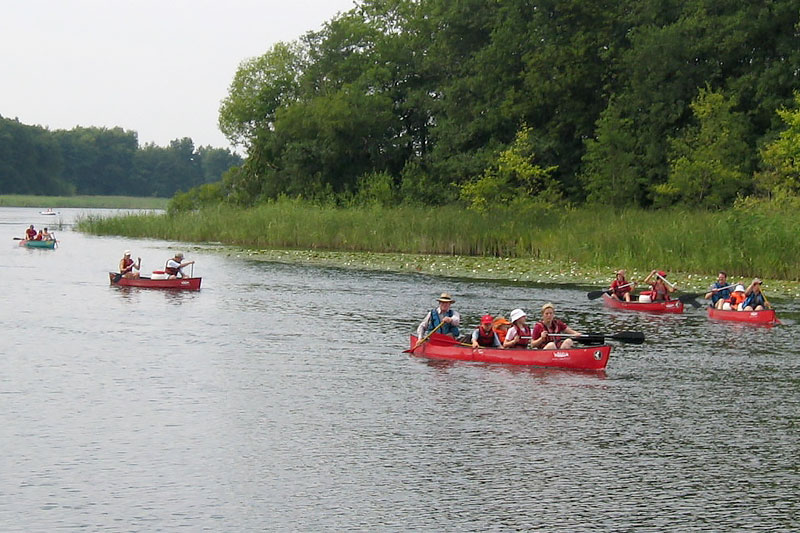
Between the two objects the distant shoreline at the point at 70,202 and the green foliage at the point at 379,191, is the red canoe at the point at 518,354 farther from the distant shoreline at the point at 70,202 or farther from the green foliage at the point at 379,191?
the distant shoreline at the point at 70,202

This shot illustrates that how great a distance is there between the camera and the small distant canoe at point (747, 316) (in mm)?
29875

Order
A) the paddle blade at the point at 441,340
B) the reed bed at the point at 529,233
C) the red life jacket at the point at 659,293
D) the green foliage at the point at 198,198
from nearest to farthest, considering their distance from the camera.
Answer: the paddle blade at the point at 441,340, the red life jacket at the point at 659,293, the reed bed at the point at 529,233, the green foliage at the point at 198,198

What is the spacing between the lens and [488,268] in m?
45.2

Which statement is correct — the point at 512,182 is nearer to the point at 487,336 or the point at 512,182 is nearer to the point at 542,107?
the point at 542,107

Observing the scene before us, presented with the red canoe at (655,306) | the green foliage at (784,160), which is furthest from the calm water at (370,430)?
the green foliage at (784,160)

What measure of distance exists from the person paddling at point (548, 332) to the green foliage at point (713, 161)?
117 ft

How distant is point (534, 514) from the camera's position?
1284 centimetres

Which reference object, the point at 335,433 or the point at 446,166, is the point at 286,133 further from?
the point at 335,433

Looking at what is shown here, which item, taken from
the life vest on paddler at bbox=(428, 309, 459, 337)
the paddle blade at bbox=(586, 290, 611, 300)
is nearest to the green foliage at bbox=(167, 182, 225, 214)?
the paddle blade at bbox=(586, 290, 611, 300)

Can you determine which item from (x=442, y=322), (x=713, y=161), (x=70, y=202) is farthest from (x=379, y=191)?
(x=70, y=202)

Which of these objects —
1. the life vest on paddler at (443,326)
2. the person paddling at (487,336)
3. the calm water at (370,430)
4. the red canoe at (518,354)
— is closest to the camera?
the calm water at (370,430)

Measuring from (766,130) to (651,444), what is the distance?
47.0m

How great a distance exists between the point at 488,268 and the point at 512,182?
20.8 metres

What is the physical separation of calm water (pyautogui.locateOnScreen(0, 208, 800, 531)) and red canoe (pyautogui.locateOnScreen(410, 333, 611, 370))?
0.34m
